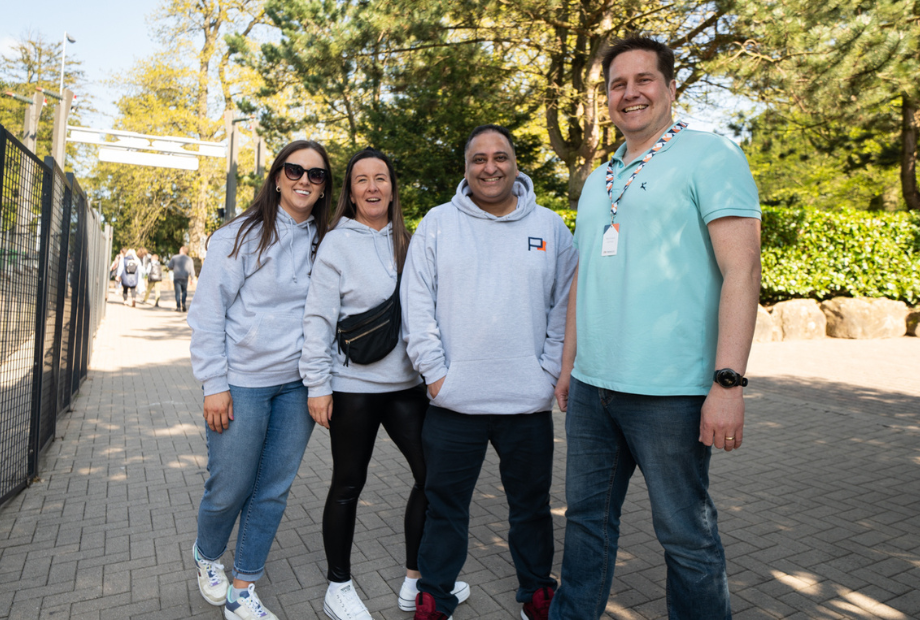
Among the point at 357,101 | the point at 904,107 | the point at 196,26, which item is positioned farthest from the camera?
the point at 196,26

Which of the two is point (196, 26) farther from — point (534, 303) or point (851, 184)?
point (534, 303)

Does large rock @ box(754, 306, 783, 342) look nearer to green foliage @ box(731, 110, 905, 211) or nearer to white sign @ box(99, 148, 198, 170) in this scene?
green foliage @ box(731, 110, 905, 211)

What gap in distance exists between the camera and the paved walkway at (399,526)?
309 centimetres

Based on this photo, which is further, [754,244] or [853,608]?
[853,608]

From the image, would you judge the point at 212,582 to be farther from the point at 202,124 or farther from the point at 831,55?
the point at 202,124

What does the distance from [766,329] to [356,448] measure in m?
10.9

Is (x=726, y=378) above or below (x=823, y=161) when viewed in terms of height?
below

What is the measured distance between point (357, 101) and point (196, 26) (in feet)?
57.9

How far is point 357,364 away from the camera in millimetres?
2881

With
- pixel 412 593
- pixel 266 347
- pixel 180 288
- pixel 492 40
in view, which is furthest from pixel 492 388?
pixel 180 288

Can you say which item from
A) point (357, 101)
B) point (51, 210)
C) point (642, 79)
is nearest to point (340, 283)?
point (642, 79)

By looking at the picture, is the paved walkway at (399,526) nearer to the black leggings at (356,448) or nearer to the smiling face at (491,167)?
the black leggings at (356,448)

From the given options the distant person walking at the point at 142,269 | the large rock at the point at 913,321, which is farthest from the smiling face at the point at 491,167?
the distant person walking at the point at 142,269

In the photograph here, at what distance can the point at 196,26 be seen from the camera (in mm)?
29391
